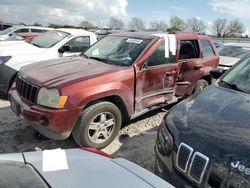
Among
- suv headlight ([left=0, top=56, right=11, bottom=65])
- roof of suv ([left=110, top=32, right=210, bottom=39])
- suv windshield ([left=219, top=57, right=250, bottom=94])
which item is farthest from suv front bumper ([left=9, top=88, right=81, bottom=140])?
suv headlight ([left=0, top=56, right=11, bottom=65])

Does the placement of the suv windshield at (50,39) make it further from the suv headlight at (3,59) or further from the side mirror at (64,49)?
the suv headlight at (3,59)

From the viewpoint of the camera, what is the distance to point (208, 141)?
7.73 ft

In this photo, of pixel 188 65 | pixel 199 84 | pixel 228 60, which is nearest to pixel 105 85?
pixel 188 65

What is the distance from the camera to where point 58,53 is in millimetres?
7180

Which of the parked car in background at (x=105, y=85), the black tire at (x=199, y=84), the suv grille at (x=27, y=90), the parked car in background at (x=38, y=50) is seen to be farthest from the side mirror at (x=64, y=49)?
the black tire at (x=199, y=84)

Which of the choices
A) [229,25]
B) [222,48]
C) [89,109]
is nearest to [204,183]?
[89,109]

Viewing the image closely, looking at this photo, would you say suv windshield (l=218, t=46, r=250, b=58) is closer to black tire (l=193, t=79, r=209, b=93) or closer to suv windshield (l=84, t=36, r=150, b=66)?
black tire (l=193, t=79, r=209, b=93)

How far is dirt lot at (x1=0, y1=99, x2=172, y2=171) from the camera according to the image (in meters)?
4.22

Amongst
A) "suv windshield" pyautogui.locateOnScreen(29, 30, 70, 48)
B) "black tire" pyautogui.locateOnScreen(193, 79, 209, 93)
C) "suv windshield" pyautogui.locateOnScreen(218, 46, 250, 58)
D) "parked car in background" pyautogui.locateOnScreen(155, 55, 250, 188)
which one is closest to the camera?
"parked car in background" pyautogui.locateOnScreen(155, 55, 250, 188)

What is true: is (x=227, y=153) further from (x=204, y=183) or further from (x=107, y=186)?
(x=107, y=186)

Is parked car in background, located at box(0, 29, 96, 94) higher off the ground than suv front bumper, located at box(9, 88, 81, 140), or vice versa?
parked car in background, located at box(0, 29, 96, 94)

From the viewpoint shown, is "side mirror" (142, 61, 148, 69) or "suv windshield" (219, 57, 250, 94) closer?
"suv windshield" (219, 57, 250, 94)

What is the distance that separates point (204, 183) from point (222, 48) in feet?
30.6

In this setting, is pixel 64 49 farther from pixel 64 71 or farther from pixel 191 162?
pixel 191 162
